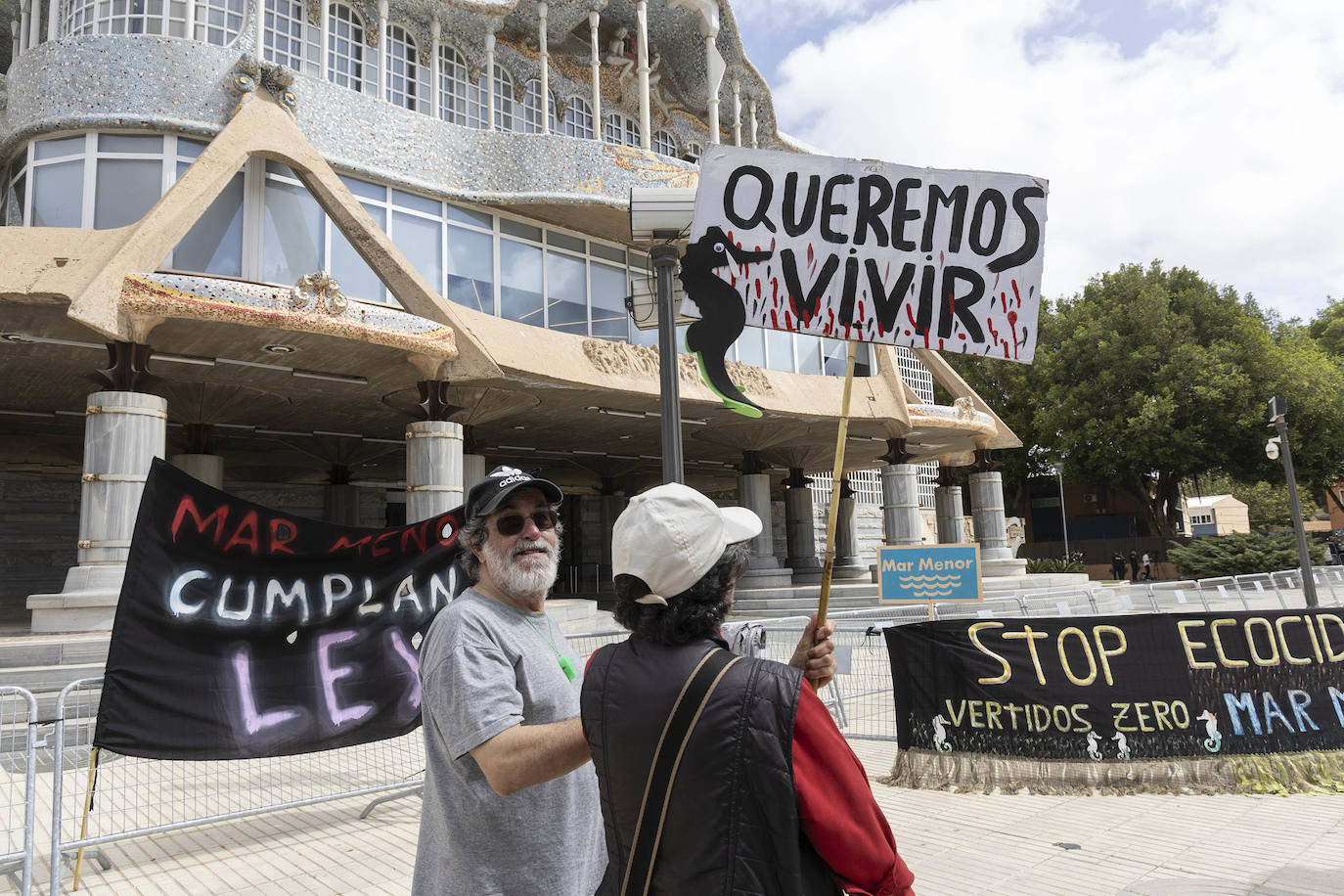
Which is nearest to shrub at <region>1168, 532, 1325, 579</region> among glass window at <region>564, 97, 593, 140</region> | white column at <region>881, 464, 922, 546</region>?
white column at <region>881, 464, 922, 546</region>

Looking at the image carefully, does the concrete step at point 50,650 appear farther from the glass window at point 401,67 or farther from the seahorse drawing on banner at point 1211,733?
the glass window at point 401,67

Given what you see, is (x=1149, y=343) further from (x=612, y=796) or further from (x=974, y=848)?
(x=612, y=796)

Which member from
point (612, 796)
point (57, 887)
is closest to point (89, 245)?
point (57, 887)

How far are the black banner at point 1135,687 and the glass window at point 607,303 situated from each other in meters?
13.8

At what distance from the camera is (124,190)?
1458cm

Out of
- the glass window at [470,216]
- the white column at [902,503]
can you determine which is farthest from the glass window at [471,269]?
the white column at [902,503]

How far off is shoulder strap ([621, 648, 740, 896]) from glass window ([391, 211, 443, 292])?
16179 mm

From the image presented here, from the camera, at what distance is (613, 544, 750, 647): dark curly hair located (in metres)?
2.02

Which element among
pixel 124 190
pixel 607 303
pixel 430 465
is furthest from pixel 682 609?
pixel 607 303

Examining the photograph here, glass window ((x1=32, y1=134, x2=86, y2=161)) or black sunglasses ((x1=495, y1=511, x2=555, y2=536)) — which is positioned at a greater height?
glass window ((x1=32, y1=134, x2=86, y2=161))

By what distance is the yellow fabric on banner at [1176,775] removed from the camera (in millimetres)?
6629

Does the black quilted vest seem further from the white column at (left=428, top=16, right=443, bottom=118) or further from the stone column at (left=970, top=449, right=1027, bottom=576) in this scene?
the stone column at (left=970, top=449, right=1027, bottom=576)

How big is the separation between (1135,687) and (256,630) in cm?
631

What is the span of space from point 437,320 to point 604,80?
10.6m
